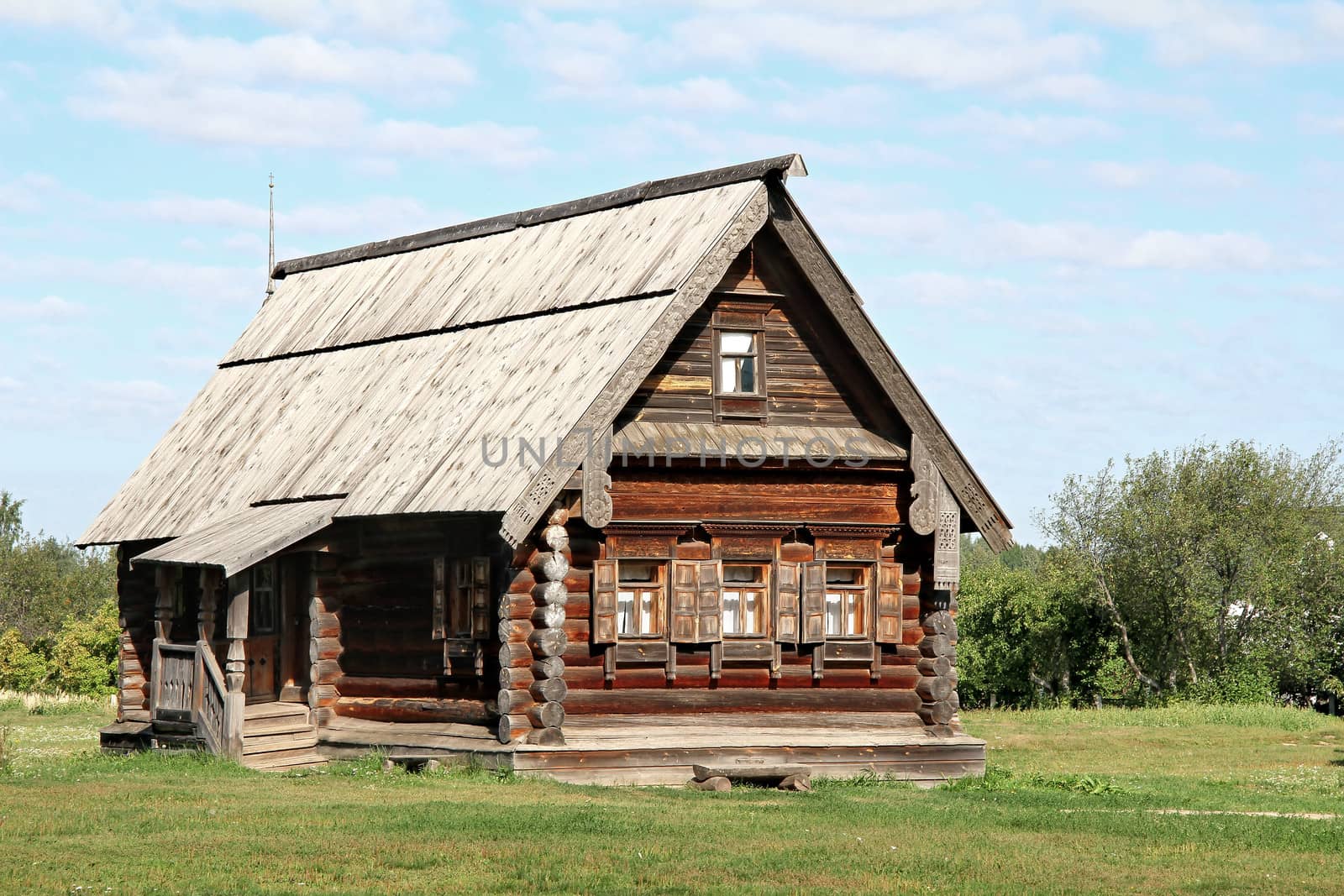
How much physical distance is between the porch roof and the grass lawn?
8.80 feet

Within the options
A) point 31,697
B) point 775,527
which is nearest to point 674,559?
point 775,527

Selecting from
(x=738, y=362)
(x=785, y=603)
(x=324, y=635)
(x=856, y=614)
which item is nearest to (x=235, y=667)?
(x=324, y=635)

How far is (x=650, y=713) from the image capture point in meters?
21.8

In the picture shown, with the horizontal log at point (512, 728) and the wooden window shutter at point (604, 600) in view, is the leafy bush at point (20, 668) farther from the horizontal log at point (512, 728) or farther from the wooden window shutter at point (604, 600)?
the wooden window shutter at point (604, 600)

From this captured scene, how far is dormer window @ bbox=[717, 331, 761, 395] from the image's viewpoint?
74.4 ft

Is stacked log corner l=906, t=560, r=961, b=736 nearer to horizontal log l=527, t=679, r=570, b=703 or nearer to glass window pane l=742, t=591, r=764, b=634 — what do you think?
glass window pane l=742, t=591, r=764, b=634

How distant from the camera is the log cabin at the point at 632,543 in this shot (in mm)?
20906

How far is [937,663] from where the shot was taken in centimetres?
2311

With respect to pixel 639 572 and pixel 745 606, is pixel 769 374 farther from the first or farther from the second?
pixel 639 572

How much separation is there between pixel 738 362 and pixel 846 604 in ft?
11.9

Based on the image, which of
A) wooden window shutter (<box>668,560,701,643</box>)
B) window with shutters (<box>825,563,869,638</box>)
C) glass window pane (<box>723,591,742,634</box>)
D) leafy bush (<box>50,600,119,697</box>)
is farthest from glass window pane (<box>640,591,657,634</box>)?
leafy bush (<box>50,600,119,697</box>)

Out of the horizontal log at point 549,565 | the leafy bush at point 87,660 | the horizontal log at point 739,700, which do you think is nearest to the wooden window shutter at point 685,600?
the horizontal log at point 739,700

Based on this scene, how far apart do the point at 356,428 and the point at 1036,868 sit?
44.7 ft

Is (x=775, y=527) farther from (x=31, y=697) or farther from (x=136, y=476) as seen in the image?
(x=31, y=697)
